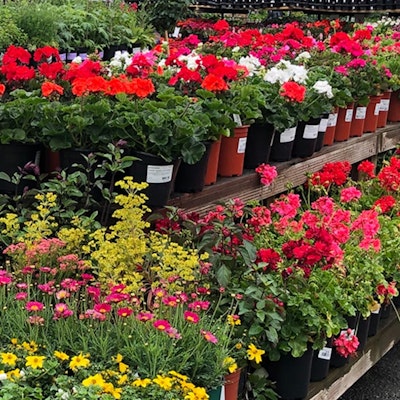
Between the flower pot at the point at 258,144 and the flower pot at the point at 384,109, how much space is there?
159 centimetres

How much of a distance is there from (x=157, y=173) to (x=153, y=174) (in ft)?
0.05

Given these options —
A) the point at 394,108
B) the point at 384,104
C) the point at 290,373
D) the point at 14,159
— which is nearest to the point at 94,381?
the point at 290,373

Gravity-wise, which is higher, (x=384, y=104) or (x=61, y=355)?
(x=384, y=104)

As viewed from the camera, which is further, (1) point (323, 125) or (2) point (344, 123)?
(2) point (344, 123)

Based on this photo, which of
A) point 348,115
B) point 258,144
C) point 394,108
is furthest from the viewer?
point 394,108

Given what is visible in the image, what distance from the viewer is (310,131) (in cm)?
389

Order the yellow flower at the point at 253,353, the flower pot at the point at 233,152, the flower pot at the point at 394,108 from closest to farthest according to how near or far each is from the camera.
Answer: the yellow flower at the point at 253,353, the flower pot at the point at 233,152, the flower pot at the point at 394,108

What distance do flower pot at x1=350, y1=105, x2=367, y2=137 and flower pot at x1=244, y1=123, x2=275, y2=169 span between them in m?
1.19

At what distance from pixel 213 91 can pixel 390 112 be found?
8.10 ft

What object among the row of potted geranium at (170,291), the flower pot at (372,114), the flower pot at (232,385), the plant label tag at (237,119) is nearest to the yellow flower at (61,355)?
the row of potted geranium at (170,291)

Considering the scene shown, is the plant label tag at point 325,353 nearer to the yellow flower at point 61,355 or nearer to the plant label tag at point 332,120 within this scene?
the yellow flower at point 61,355

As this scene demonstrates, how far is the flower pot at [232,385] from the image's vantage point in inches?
88.0

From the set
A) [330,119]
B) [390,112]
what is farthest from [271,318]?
[390,112]

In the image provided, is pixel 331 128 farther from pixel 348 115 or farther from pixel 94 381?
pixel 94 381
